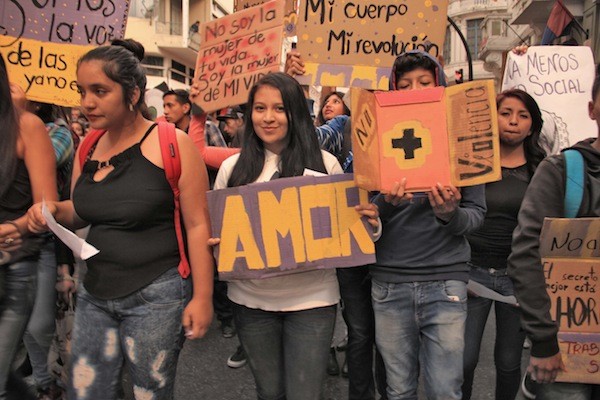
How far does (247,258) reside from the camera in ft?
6.92

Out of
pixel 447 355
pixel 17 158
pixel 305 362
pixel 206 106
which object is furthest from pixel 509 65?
pixel 17 158

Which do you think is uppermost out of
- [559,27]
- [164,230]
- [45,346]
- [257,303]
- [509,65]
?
[559,27]

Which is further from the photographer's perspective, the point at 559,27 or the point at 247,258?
the point at 559,27

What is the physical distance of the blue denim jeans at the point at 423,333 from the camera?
212 centimetres

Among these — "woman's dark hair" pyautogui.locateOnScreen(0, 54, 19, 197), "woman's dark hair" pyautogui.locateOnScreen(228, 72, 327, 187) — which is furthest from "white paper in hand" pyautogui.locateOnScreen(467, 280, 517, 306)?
"woman's dark hair" pyautogui.locateOnScreen(0, 54, 19, 197)

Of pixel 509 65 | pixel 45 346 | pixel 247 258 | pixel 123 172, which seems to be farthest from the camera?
pixel 509 65

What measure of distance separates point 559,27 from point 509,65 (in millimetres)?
2683

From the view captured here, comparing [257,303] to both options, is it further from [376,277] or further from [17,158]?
[17,158]

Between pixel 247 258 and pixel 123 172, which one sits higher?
pixel 123 172

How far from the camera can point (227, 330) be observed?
464cm

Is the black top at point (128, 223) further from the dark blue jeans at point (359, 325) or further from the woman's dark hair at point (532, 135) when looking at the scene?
the woman's dark hair at point (532, 135)

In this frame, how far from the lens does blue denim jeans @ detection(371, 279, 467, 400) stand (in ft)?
6.97

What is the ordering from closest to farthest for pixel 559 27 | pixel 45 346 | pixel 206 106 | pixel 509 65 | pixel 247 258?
pixel 247 258 → pixel 45 346 → pixel 206 106 → pixel 509 65 → pixel 559 27

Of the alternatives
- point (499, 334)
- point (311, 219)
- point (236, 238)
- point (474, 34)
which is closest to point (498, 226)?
point (499, 334)
